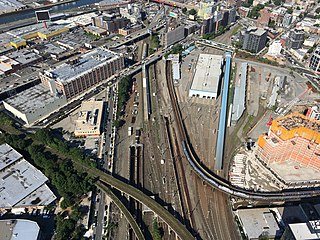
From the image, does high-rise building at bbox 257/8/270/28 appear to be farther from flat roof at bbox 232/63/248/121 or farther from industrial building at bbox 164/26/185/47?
flat roof at bbox 232/63/248/121

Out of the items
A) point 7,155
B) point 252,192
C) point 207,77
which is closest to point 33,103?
point 7,155

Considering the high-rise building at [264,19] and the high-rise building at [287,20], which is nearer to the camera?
the high-rise building at [264,19]

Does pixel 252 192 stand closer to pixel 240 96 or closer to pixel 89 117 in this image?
pixel 240 96

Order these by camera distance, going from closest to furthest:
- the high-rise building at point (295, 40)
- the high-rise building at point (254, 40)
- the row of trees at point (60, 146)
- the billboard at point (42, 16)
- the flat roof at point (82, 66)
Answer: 1. the row of trees at point (60, 146)
2. the flat roof at point (82, 66)
3. the high-rise building at point (254, 40)
4. the high-rise building at point (295, 40)
5. the billboard at point (42, 16)

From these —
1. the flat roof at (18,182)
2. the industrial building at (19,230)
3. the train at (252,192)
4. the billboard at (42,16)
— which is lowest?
the train at (252,192)

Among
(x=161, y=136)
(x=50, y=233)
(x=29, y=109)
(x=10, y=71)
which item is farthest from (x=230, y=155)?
(x=10, y=71)

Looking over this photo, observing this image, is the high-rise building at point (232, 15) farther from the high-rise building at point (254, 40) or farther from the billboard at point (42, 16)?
the billboard at point (42, 16)

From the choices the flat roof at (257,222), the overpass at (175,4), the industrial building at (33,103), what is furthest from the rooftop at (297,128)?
the overpass at (175,4)
